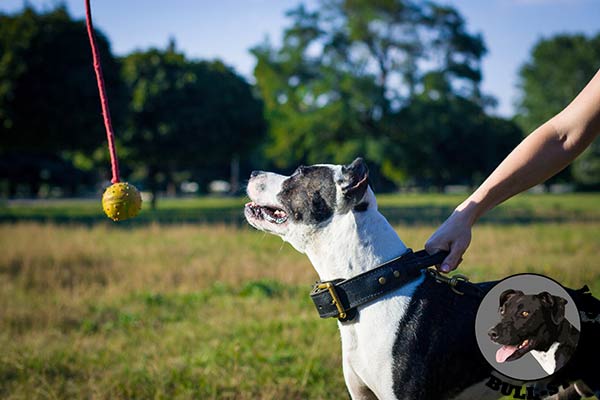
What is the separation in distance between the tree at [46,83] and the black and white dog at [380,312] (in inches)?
685

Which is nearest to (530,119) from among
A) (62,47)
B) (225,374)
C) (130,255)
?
(62,47)

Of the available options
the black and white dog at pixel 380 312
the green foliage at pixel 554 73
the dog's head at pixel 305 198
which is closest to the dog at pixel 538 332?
the black and white dog at pixel 380 312

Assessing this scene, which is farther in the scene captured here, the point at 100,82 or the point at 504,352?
the point at 100,82

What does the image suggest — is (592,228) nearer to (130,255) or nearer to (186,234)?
(186,234)

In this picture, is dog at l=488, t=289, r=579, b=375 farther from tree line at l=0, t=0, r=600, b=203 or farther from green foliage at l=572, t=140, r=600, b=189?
green foliage at l=572, t=140, r=600, b=189

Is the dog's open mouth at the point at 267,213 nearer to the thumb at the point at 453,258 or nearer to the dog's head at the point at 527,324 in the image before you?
the thumb at the point at 453,258

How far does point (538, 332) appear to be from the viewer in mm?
2311

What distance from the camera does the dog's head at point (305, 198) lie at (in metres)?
2.57

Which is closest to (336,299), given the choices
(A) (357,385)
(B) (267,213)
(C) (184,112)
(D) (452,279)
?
(A) (357,385)

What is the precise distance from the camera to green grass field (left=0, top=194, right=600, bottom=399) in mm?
4234

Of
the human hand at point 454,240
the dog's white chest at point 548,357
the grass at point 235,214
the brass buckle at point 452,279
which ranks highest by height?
the human hand at point 454,240

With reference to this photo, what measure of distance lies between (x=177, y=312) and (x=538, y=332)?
16.8 ft

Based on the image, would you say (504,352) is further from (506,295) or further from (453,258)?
(453,258)

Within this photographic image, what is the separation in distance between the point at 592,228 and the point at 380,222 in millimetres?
15098
